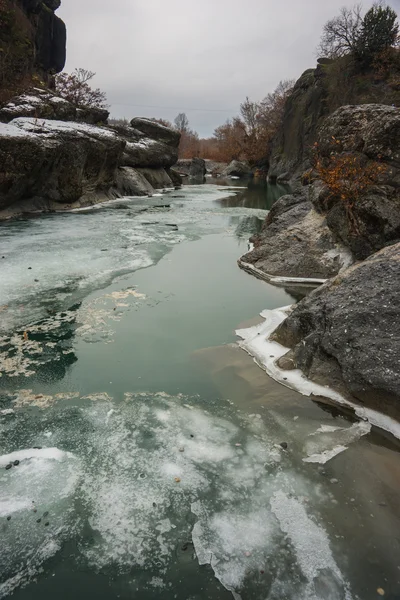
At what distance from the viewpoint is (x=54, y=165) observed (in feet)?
44.5

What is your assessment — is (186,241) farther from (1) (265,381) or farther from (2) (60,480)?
(2) (60,480)

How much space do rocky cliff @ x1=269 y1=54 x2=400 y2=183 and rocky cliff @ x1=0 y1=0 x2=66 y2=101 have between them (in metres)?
15.8

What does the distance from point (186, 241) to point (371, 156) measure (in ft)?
15.8

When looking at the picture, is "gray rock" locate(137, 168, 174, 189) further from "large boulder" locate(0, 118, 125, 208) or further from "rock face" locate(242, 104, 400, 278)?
"rock face" locate(242, 104, 400, 278)

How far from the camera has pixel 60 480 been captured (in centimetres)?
279

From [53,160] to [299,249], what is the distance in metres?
9.41

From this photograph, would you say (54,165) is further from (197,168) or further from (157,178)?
(197,168)

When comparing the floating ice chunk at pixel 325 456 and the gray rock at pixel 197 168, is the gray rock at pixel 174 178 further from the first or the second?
the floating ice chunk at pixel 325 456

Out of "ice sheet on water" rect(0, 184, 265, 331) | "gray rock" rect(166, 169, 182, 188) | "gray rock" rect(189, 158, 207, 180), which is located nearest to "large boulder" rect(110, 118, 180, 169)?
"gray rock" rect(166, 169, 182, 188)

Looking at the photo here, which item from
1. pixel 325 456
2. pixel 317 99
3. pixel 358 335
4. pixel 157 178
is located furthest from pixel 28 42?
pixel 325 456

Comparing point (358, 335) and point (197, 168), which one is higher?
point (197, 168)

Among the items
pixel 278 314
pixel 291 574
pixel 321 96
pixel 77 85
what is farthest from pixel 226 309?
pixel 321 96

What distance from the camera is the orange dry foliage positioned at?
7.41 m

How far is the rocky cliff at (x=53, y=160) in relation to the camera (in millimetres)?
12008
